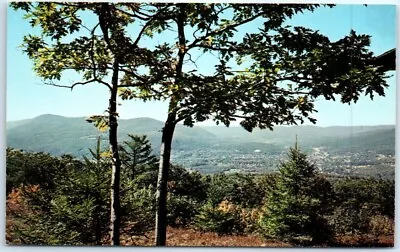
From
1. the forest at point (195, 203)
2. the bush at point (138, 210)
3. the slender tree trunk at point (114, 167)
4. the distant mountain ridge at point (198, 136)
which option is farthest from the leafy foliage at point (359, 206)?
the slender tree trunk at point (114, 167)

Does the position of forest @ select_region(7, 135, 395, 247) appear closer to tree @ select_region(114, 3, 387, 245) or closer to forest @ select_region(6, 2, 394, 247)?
forest @ select_region(6, 2, 394, 247)

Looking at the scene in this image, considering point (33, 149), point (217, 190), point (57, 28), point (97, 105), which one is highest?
point (57, 28)

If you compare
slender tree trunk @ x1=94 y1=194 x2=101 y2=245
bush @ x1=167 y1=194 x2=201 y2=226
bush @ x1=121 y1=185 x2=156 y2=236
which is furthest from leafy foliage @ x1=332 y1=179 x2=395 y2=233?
slender tree trunk @ x1=94 y1=194 x2=101 y2=245

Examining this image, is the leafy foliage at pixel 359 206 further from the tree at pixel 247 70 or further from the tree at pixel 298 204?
the tree at pixel 247 70

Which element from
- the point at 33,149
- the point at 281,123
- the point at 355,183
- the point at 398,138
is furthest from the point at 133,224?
the point at 398,138

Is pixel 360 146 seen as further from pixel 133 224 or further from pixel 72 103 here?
pixel 72 103

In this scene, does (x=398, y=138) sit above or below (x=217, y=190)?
above

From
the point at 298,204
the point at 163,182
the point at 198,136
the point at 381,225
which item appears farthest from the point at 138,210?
the point at 381,225
